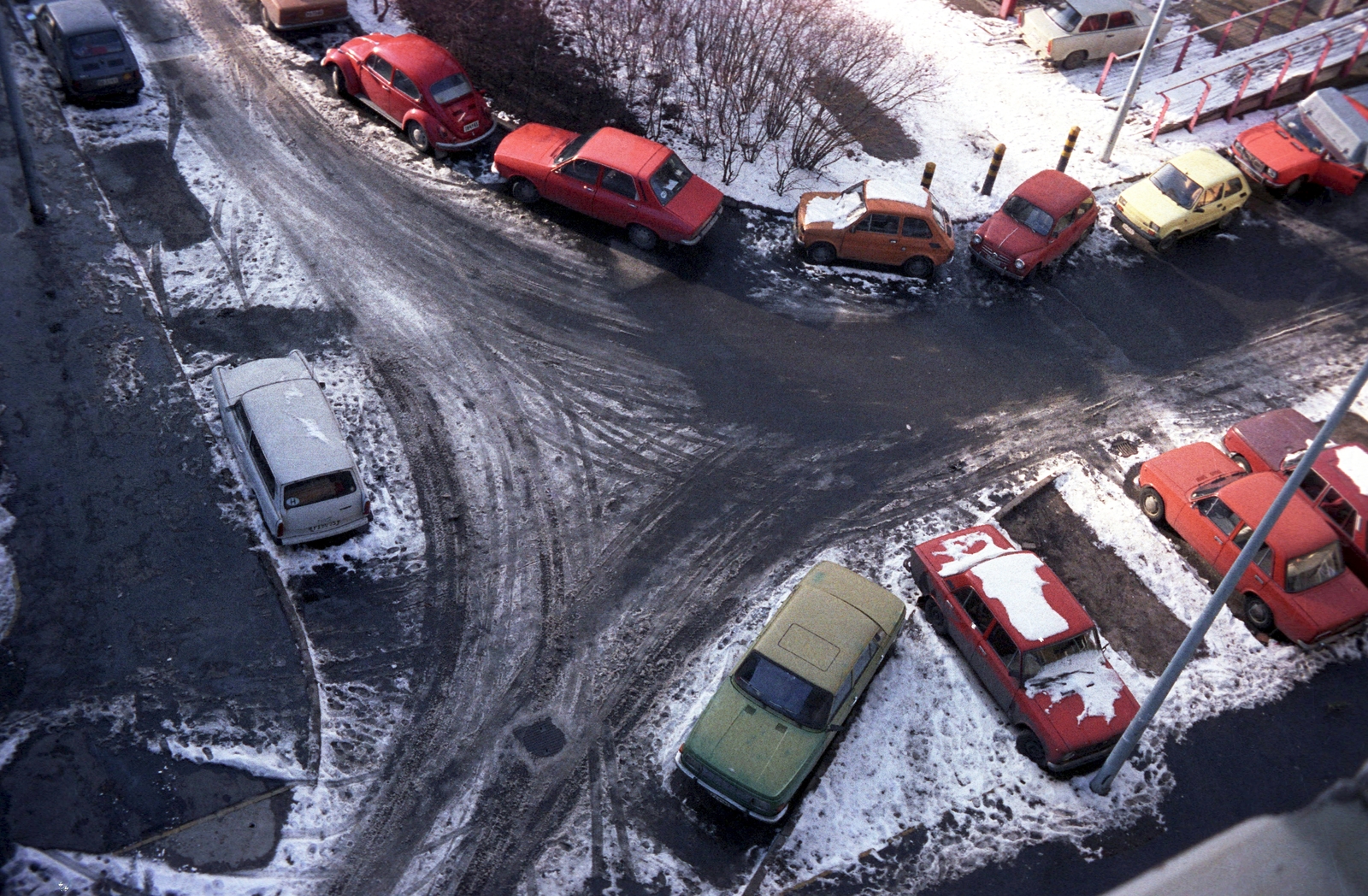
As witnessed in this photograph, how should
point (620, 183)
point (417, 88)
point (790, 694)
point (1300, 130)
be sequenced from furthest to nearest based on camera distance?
point (1300, 130) → point (417, 88) → point (620, 183) → point (790, 694)

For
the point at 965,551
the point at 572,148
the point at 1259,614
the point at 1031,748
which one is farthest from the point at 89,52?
the point at 1259,614

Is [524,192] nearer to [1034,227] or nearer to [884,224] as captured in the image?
[884,224]

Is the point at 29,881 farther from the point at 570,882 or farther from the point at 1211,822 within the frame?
the point at 1211,822

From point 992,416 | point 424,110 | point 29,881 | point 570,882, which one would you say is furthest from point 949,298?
point 29,881

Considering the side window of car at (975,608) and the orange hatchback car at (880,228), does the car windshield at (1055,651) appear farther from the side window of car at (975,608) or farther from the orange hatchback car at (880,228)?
the orange hatchback car at (880,228)

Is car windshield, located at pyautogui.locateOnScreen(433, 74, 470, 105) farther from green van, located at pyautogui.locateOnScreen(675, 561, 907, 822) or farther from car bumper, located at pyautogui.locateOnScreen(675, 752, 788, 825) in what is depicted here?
car bumper, located at pyautogui.locateOnScreen(675, 752, 788, 825)

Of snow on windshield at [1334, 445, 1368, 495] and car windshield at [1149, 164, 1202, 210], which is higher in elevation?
car windshield at [1149, 164, 1202, 210]

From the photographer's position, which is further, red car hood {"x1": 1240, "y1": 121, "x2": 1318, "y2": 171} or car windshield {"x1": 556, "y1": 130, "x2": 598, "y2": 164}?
red car hood {"x1": 1240, "y1": 121, "x2": 1318, "y2": 171}

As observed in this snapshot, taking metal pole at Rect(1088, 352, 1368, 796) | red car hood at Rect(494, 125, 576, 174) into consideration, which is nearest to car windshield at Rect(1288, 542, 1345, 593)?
metal pole at Rect(1088, 352, 1368, 796)
